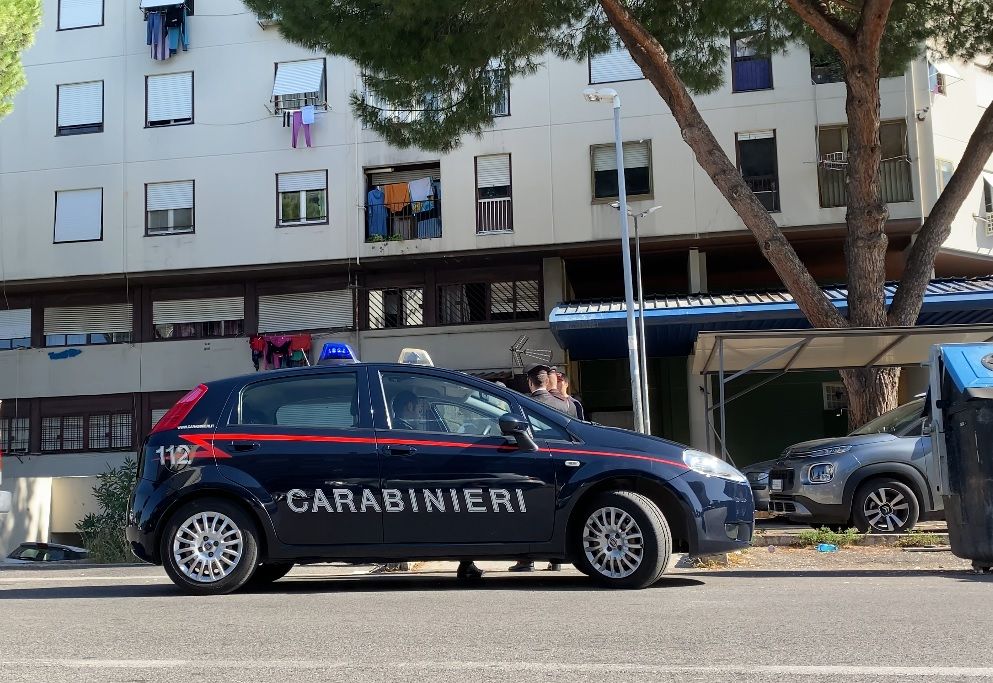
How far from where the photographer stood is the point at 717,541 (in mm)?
7652

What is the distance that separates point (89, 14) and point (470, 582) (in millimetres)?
24928

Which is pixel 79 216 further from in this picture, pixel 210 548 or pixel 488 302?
pixel 210 548

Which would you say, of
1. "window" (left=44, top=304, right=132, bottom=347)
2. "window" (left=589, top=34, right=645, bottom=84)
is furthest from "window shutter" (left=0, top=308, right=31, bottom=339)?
"window" (left=589, top=34, right=645, bottom=84)

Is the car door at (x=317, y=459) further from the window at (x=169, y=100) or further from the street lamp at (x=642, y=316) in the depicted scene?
the window at (x=169, y=100)

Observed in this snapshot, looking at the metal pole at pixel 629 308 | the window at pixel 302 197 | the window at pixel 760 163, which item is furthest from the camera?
the window at pixel 302 197

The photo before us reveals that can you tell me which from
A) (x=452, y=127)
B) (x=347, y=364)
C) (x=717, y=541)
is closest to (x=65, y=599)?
(x=347, y=364)

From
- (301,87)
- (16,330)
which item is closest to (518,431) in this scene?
(301,87)

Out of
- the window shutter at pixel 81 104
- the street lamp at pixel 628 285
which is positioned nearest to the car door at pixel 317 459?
the street lamp at pixel 628 285

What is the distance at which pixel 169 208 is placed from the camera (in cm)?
2784

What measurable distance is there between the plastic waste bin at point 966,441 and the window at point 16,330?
25807 mm

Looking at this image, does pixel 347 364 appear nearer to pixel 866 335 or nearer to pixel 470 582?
pixel 470 582

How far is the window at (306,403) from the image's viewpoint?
7.88 m

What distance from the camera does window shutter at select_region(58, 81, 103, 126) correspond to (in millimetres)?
28562

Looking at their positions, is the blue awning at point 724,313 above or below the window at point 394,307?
below
